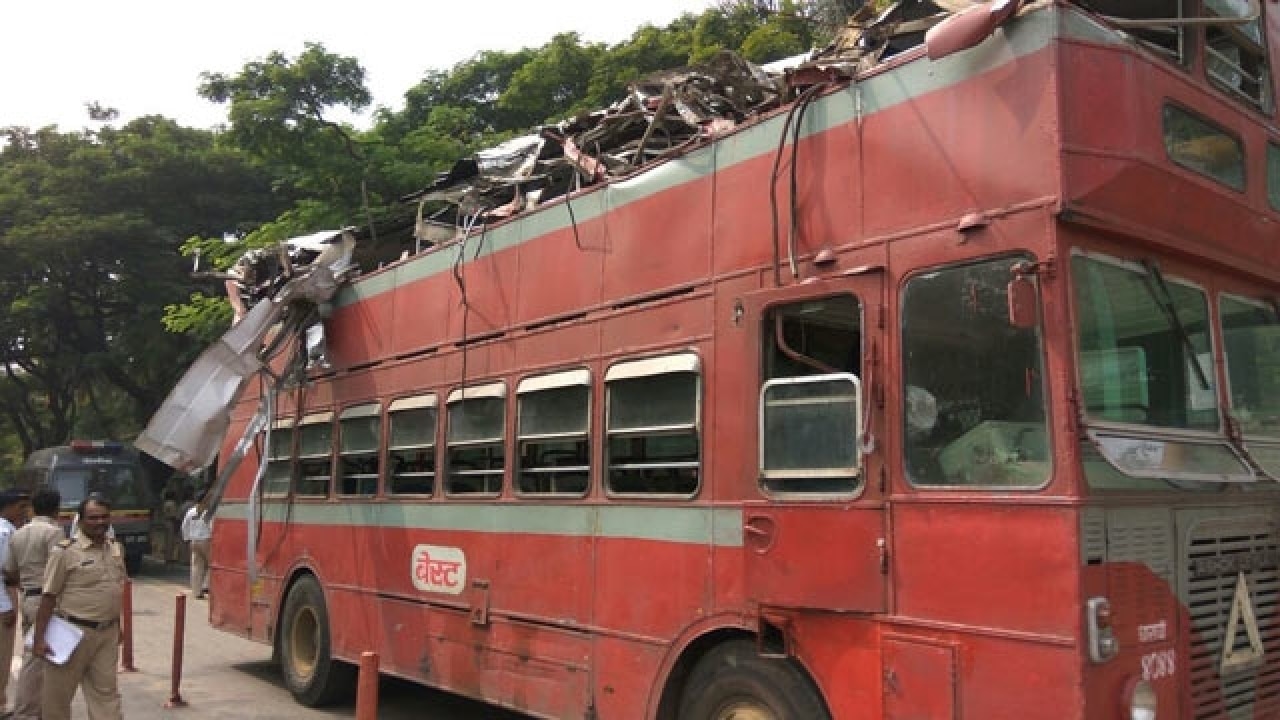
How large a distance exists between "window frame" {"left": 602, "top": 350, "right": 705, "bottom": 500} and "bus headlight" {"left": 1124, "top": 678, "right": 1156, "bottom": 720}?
85.7 inches

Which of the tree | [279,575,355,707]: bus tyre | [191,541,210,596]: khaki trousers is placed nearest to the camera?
[279,575,355,707]: bus tyre

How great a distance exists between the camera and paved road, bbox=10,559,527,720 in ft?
27.4

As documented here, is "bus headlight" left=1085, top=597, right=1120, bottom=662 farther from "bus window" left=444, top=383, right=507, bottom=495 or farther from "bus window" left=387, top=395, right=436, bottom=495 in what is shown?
"bus window" left=387, top=395, right=436, bottom=495

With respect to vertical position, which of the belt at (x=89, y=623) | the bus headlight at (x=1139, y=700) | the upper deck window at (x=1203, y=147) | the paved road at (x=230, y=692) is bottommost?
the paved road at (x=230, y=692)

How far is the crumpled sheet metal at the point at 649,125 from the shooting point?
5.15 m

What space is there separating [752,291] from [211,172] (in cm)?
2356

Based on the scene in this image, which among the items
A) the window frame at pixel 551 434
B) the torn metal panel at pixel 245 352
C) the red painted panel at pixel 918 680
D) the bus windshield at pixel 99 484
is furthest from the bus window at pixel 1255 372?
the bus windshield at pixel 99 484

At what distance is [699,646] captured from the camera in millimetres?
5027

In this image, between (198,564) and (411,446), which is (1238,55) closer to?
(411,446)

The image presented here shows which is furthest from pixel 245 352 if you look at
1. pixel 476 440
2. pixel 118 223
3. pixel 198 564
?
pixel 118 223

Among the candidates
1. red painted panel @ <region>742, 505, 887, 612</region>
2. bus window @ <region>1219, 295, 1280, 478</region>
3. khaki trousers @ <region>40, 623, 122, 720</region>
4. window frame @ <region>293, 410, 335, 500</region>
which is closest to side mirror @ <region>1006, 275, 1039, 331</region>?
red painted panel @ <region>742, 505, 887, 612</region>

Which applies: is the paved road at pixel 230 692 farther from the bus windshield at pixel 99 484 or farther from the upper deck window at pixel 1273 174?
the bus windshield at pixel 99 484

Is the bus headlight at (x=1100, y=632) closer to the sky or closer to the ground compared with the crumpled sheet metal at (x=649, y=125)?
closer to the ground

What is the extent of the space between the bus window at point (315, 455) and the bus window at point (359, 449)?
0.26 metres
